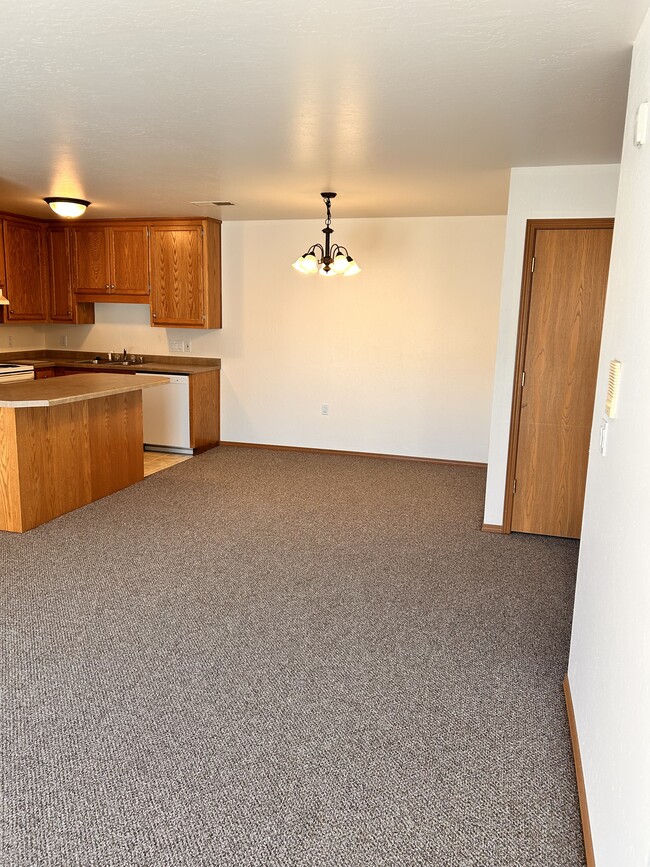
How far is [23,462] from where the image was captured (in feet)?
13.4

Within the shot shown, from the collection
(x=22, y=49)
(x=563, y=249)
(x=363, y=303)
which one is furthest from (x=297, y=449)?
(x=22, y=49)

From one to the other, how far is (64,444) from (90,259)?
310cm

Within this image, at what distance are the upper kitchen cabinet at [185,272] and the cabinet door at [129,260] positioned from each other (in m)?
0.11

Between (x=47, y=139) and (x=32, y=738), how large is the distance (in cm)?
311

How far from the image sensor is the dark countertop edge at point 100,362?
652 centimetres

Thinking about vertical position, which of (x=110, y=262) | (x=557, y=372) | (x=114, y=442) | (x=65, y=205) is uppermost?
(x=65, y=205)

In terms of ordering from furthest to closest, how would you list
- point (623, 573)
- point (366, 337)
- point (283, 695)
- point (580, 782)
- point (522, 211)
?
point (366, 337) < point (522, 211) < point (283, 695) < point (580, 782) < point (623, 573)

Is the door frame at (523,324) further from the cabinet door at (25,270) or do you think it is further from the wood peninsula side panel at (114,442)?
the cabinet door at (25,270)

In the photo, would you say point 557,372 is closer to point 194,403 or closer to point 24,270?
point 194,403

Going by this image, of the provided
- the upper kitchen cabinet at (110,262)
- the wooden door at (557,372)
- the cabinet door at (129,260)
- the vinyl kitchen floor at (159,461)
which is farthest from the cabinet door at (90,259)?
the wooden door at (557,372)

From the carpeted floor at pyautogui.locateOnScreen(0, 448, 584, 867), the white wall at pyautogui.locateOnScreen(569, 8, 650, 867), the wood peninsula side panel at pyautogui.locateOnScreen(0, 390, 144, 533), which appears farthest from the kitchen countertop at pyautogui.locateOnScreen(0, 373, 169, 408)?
the white wall at pyautogui.locateOnScreen(569, 8, 650, 867)

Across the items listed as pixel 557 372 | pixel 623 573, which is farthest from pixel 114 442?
pixel 623 573

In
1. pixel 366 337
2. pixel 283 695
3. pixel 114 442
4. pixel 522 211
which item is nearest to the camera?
pixel 283 695

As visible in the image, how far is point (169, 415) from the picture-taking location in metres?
6.45
